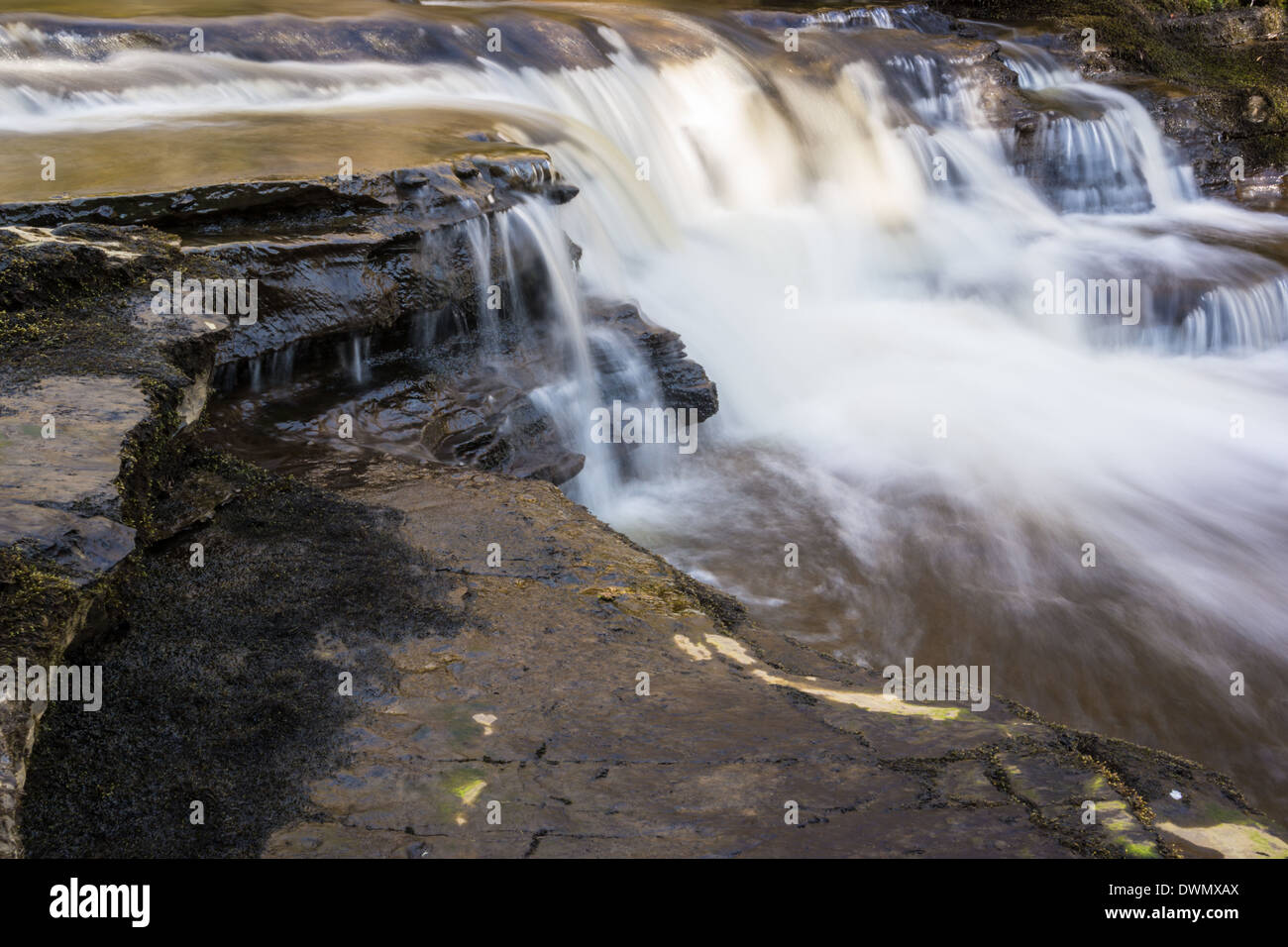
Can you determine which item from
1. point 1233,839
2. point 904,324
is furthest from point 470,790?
point 904,324

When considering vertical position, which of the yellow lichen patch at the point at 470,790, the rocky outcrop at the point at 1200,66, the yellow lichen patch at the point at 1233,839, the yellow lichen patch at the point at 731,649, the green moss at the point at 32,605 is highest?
the rocky outcrop at the point at 1200,66

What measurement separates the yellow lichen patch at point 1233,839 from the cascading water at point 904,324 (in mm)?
2072

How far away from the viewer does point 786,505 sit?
→ 7773 mm

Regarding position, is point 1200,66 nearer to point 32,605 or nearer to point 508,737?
point 508,737

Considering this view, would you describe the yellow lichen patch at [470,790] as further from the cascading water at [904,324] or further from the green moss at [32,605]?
the cascading water at [904,324]

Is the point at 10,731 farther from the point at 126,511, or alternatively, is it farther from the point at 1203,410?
the point at 1203,410

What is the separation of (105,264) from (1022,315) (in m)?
9.18

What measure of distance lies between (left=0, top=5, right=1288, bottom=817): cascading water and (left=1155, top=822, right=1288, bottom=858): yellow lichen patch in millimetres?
2072

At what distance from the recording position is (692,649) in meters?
4.15

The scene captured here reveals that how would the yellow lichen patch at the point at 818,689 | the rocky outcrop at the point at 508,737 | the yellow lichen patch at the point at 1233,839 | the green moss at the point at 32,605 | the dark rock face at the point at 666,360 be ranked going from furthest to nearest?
the dark rock face at the point at 666,360, the yellow lichen patch at the point at 818,689, the yellow lichen patch at the point at 1233,839, the green moss at the point at 32,605, the rocky outcrop at the point at 508,737

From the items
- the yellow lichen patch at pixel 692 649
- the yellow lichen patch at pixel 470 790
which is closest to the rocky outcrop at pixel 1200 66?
the yellow lichen patch at pixel 692 649

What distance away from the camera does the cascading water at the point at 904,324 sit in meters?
6.62

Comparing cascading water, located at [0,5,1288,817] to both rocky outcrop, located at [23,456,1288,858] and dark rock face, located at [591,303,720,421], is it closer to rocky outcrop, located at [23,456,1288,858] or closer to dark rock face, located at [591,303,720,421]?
dark rock face, located at [591,303,720,421]

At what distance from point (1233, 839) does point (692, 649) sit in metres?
1.91
